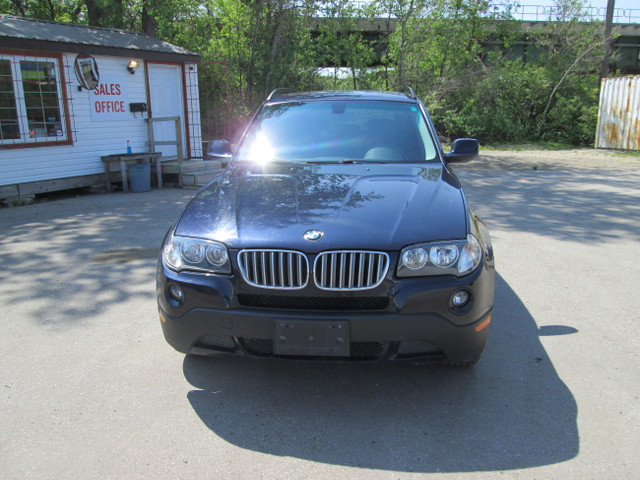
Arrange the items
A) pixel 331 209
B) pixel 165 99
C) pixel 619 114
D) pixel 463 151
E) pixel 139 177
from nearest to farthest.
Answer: pixel 331 209, pixel 463 151, pixel 139 177, pixel 165 99, pixel 619 114

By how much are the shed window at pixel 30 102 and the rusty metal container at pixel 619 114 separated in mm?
17179

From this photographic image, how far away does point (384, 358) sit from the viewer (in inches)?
109

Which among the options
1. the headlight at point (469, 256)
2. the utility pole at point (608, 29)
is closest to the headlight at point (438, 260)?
the headlight at point (469, 256)

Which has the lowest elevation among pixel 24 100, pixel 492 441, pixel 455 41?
pixel 492 441

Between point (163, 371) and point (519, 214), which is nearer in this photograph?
point (163, 371)

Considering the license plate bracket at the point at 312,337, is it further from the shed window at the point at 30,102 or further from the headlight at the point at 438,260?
the shed window at the point at 30,102

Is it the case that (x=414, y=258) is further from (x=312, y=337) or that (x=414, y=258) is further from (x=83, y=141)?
(x=83, y=141)

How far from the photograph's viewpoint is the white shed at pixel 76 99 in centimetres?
997

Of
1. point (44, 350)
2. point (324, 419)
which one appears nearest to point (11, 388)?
point (44, 350)

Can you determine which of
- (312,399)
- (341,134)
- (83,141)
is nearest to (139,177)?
(83,141)

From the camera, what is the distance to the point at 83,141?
11211mm

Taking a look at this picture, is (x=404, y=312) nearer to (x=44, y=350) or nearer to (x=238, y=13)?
(x=44, y=350)

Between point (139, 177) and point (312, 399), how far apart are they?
920 centimetres

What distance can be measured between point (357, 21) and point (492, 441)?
2291 cm
